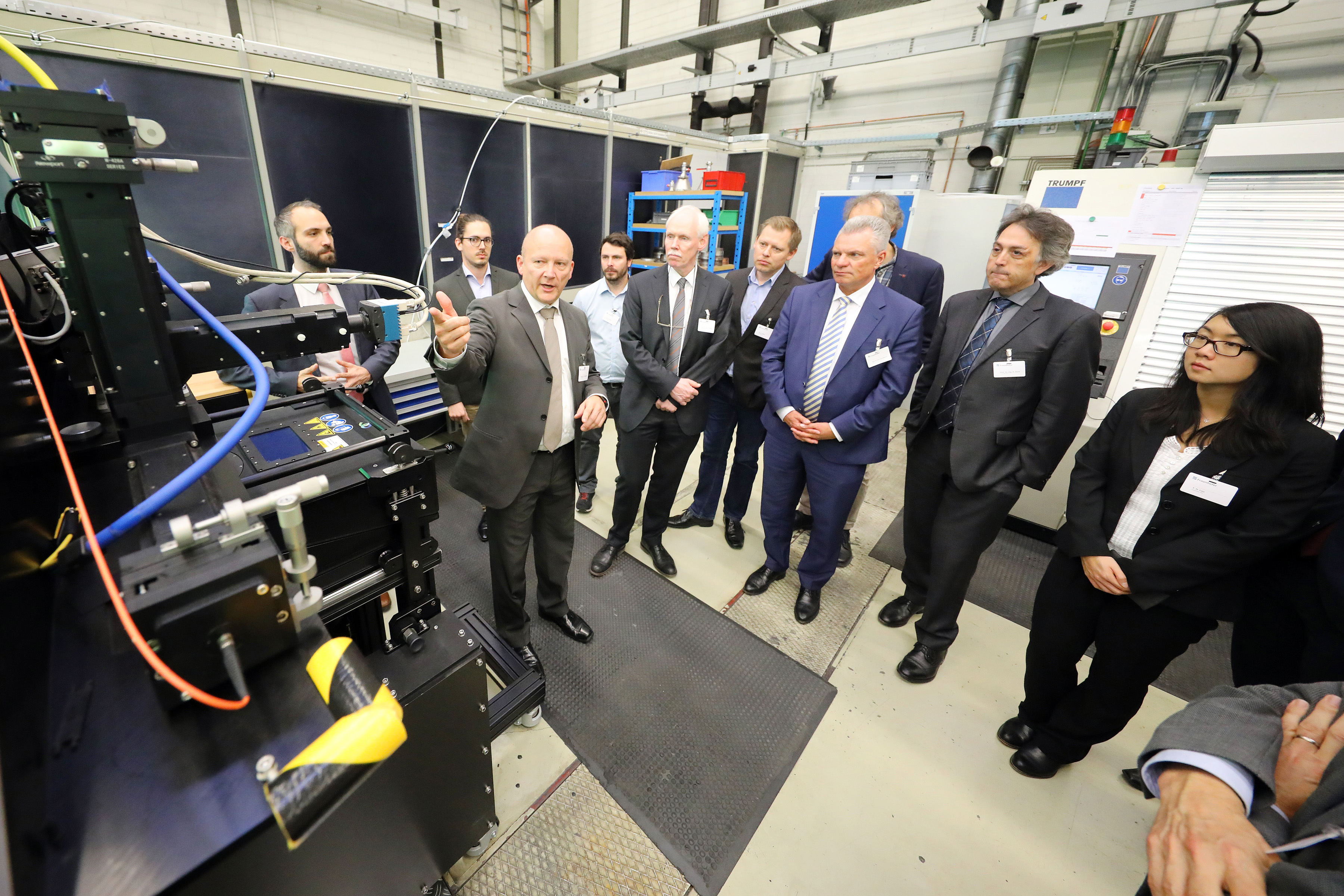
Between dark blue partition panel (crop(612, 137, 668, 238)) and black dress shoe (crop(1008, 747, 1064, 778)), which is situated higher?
dark blue partition panel (crop(612, 137, 668, 238))

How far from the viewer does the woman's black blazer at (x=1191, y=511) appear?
1176 mm

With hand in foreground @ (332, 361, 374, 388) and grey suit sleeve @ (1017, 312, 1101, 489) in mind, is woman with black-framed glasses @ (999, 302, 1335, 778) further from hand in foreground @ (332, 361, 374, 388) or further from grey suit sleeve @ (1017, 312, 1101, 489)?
hand in foreground @ (332, 361, 374, 388)

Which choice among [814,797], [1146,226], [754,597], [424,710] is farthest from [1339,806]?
[1146,226]

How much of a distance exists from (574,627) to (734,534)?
0.98 metres

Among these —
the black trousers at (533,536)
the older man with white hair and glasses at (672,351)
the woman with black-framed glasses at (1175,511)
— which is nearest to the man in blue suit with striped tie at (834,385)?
the older man with white hair and glasses at (672,351)

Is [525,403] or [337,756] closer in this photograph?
[337,756]

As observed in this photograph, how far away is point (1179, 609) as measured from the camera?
1.31 meters

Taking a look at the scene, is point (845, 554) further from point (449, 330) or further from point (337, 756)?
point (337, 756)

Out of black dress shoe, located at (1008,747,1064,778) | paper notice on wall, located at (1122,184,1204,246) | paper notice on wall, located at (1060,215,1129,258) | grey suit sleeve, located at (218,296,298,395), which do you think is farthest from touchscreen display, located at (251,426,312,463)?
paper notice on wall, located at (1122,184,1204,246)

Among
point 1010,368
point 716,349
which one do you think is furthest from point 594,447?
point 1010,368

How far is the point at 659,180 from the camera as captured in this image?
4227mm

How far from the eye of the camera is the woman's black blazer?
1176 millimetres

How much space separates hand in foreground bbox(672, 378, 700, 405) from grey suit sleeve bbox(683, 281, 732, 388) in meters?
0.05

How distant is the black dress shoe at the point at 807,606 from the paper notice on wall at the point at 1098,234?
2042 mm
